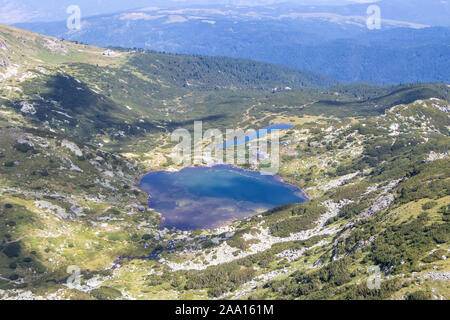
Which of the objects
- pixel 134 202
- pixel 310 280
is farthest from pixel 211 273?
pixel 134 202

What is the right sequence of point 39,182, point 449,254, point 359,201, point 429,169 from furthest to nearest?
point 39,182, point 359,201, point 429,169, point 449,254

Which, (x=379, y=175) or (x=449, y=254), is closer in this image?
(x=449, y=254)

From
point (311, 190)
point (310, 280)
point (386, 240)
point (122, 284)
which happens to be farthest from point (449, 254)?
point (311, 190)

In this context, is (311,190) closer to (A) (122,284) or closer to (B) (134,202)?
(B) (134,202)

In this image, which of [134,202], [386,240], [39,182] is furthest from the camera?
[134,202]

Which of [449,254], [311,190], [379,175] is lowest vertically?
[311,190]

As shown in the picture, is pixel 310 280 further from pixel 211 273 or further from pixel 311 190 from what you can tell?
pixel 311 190

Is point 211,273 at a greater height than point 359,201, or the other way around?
point 359,201
